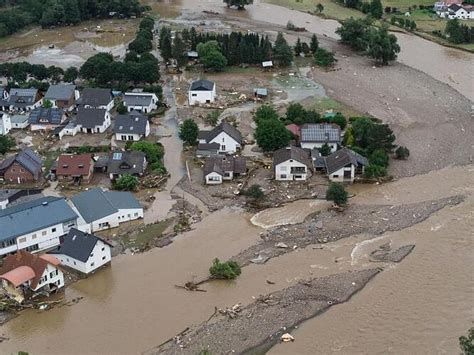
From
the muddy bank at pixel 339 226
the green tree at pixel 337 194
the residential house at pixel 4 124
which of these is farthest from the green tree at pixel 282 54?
the muddy bank at pixel 339 226

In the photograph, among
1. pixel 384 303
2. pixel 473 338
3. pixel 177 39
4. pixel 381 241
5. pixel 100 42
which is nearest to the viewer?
pixel 473 338

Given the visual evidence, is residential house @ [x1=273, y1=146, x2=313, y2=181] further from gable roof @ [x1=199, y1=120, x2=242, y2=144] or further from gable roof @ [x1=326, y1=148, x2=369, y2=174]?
gable roof @ [x1=199, y1=120, x2=242, y2=144]

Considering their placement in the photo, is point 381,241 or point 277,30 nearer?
point 381,241

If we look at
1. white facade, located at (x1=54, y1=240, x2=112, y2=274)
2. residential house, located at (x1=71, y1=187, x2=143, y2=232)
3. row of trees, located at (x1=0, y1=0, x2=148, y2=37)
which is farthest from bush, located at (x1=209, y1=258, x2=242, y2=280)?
row of trees, located at (x1=0, y1=0, x2=148, y2=37)

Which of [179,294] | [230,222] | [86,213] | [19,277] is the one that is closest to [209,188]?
[230,222]

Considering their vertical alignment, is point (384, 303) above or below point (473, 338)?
below

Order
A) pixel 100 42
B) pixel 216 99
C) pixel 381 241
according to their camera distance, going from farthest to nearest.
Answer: pixel 100 42 → pixel 216 99 → pixel 381 241

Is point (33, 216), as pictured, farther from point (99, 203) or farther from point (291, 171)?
point (291, 171)

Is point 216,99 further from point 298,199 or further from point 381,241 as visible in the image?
point 381,241
